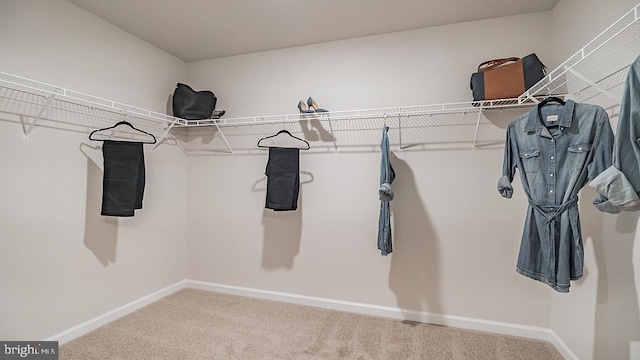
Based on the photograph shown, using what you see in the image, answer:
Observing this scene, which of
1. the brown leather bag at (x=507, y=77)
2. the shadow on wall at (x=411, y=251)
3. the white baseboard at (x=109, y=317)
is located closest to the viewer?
the brown leather bag at (x=507, y=77)

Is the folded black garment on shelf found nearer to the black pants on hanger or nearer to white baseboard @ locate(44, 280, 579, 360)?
white baseboard @ locate(44, 280, 579, 360)

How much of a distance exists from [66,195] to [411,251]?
103 inches

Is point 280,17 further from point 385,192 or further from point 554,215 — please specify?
point 554,215

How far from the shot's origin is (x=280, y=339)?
6.66 ft

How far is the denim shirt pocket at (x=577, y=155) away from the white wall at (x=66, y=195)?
10.2 ft

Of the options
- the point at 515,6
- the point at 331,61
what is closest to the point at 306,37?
the point at 331,61

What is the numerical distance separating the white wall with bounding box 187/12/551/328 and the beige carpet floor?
0.20 meters

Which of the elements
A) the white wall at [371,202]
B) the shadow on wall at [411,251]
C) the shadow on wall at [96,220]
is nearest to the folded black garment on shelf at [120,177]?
the shadow on wall at [96,220]

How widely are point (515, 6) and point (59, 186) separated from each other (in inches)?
136

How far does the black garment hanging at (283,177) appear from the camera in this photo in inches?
96.4

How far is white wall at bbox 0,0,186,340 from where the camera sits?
1.72m

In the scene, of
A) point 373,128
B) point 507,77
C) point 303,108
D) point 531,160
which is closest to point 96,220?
point 303,108

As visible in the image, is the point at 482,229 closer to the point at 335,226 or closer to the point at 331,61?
the point at 335,226

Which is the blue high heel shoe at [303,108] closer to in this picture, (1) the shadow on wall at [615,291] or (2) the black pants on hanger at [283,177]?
(2) the black pants on hanger at [283,177]
